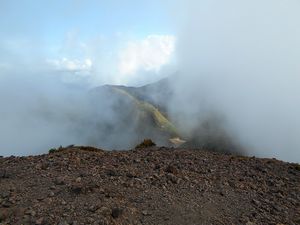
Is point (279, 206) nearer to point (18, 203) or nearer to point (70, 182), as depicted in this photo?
point (70, 182)

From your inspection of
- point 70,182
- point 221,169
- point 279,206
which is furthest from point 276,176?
point 70,182

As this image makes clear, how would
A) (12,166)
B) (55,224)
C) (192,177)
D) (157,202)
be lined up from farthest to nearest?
(12,166) < (192,177) < (157,202) < (55,224)

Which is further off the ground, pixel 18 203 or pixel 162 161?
pixel 162 161

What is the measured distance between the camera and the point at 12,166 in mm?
17203

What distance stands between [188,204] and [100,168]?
4267 mm

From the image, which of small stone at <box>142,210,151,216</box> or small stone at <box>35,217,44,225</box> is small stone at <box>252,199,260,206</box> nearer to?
small stone at <box>142,210,151,216</box>

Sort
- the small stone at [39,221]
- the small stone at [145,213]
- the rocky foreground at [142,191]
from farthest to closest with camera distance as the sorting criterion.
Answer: the small stone at [145,213] < the rocky foreground at [142,191] < the small stone at [39,221]

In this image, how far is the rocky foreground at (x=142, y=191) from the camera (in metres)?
12.4

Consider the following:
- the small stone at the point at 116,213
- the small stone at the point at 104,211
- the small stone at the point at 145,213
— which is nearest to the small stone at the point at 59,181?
the small stone at the point at 104,211

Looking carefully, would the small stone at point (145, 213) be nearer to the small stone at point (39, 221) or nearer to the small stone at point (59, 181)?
the small stone at point (39, 221)

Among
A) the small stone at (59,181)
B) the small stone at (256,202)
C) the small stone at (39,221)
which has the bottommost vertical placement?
the small stone at (39,221)

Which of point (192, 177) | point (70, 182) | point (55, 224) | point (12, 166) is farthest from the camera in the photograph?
point (12, 166)

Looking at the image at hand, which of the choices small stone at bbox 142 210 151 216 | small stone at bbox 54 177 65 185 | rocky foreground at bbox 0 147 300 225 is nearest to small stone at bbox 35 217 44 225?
rocky foreground at bbox 0 147 300 225

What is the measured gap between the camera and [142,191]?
14.0m
